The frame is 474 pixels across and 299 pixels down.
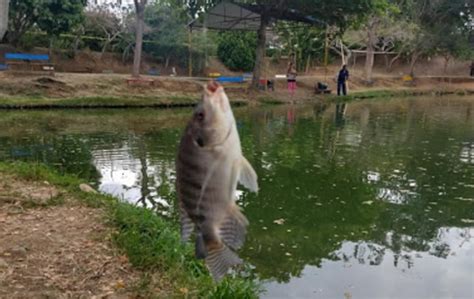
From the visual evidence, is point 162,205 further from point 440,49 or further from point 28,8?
point 440,49

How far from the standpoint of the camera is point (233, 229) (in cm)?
206

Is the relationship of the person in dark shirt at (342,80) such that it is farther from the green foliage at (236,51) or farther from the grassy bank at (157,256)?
the grassy bank at (157,256)

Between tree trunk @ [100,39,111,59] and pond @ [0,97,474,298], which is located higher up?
tree trunk @ [100,39,111,59]

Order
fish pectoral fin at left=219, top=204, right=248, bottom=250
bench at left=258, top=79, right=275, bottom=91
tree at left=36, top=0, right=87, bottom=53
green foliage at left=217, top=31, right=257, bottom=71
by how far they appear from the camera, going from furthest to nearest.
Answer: green foliage at left=217, top=31, right=257, bottom=71, bench at left=258, top=79, right=275, bottom=91, tree at left=36, top=0, right=87, bottom=53, fish pectoral fin at left=219, top=204, right=248, bottom=250

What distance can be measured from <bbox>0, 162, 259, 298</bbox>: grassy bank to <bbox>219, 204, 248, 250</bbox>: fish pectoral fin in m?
2.47

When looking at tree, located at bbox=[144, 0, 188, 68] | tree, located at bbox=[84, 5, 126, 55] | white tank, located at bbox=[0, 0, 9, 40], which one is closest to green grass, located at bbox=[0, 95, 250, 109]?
tree, located at bbox=[144, 0, 188, 68]

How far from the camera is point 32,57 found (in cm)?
2272

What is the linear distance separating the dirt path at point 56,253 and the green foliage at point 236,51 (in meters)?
27.1

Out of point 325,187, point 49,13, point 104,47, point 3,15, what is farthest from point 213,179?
point 104,47

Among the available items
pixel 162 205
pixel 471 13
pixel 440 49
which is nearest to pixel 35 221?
pixel 162 205

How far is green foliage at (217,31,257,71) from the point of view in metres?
33.1

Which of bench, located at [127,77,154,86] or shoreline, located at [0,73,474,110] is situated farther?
bench, located at [127,77,154,86]

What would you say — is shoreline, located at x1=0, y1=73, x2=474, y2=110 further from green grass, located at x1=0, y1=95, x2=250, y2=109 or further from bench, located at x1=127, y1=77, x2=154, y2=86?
bench, located at x1=127, y1=77, x2=154, y2=86

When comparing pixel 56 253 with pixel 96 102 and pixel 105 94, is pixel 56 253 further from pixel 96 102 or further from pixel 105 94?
pixel 105 94
